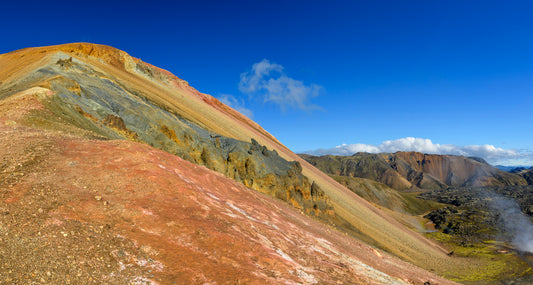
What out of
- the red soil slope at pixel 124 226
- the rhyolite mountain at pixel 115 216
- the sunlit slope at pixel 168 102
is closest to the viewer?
the red soil slope at pixel 124 226

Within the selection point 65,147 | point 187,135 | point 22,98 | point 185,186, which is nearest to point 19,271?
point 185,186

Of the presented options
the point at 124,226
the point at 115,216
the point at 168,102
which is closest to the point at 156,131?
the point at 168,102

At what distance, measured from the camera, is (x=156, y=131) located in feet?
96.9

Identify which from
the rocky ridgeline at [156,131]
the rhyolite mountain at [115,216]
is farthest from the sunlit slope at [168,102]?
the rhyolite mountain at [115,216]

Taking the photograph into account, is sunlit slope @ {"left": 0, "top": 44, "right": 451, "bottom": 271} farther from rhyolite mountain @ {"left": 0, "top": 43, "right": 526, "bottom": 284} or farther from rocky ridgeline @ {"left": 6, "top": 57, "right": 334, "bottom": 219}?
rhyolite mountain @ {"left": 0, "top": 43, "right": 526, "bottom": 284}

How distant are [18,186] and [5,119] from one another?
977 cm

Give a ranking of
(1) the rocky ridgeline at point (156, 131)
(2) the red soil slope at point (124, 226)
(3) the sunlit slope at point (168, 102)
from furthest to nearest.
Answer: (3) the sunlit slope at point (168, 102)
(1) the rocky ridgeline at point (156, 131)
(2) the red soil slope at point (124, 226)

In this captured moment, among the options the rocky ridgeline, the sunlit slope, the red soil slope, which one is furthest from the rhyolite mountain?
the sunlit slope

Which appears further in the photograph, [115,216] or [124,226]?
[115,216]

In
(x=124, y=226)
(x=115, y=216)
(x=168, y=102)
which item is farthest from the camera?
(x=168, y=102)

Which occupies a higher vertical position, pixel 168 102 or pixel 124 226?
pixel 168 102

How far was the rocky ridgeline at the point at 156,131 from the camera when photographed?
24203 mm

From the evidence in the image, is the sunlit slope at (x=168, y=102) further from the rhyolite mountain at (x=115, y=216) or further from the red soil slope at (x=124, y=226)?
the red soil slope at (x=124, y=226)

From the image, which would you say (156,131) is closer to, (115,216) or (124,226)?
(115,216)
